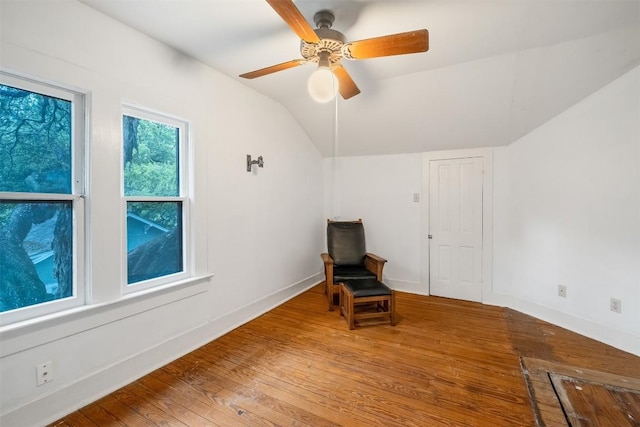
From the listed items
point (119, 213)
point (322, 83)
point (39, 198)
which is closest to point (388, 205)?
point (322, 83)

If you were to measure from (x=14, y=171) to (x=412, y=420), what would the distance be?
2677 millimetres

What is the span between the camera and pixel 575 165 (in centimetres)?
275

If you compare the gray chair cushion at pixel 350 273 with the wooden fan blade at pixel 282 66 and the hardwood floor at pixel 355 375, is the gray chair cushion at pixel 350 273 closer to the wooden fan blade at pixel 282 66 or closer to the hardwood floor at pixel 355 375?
the hardwood floor at pixel 355 375

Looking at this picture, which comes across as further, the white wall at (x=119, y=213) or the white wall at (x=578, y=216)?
the white wall at (x=578, y=216)

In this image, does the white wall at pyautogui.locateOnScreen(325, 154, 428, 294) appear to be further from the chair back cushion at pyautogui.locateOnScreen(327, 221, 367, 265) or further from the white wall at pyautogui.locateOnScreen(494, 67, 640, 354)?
the white wall at pyautogui.locateOnScreen(494, 67, 640, 354)

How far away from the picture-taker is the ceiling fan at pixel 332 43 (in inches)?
58.0

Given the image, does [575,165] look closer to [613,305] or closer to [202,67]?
[613,305]

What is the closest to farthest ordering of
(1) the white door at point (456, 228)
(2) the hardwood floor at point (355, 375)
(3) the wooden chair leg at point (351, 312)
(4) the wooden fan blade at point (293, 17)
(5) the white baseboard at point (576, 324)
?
1. (4) the wooden fan blade at point (293, 17)
2. (2) the hardwood floor at point (355, 375)
3. (5) the white baseboard at point (576, 324)
4. (3) the wooden chair leg at point (351, 312)
5. (1) the white door at point (456, 228)

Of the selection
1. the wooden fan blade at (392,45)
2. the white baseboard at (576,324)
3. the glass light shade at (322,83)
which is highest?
the wooden fan blade at (392,45)

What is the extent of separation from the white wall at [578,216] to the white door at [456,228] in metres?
0.23

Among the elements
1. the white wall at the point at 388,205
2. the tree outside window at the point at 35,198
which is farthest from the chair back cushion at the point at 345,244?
the tree outside window at the point at 35,198

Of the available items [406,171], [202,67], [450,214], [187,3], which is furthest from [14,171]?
[450,214]

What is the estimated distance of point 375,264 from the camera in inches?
135

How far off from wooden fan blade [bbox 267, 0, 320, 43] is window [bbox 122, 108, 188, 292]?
4.57 ft
